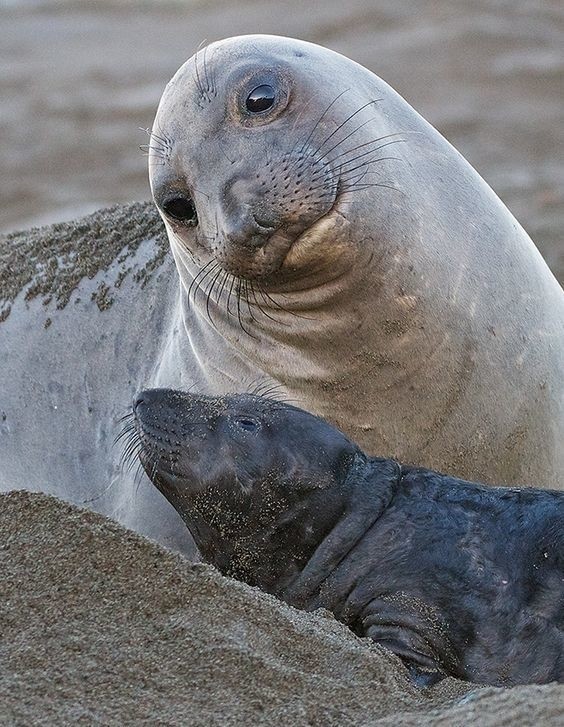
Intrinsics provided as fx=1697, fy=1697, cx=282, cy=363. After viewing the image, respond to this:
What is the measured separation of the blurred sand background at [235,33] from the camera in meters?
12.4

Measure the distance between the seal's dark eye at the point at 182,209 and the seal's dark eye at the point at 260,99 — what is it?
375mm

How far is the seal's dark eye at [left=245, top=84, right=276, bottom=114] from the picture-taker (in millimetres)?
5492

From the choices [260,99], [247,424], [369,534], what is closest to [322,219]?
[260,99]

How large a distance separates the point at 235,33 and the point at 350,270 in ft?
35.2

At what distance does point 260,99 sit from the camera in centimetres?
550

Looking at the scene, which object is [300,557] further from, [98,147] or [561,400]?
[98,147]

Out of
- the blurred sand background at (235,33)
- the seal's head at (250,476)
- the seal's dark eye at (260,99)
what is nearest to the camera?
the seal's head at (250,476)

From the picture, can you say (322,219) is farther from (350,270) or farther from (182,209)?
(182,209)

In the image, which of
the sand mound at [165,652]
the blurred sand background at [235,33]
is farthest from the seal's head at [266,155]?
the blurred sand background at [235,33]

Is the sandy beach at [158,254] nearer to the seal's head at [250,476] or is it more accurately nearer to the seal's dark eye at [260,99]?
the seal's head at [250,476]

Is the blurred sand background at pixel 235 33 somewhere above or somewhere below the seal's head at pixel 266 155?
below

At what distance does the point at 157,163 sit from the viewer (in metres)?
5.73

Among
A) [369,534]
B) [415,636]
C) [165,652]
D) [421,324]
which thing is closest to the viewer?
[165,652]

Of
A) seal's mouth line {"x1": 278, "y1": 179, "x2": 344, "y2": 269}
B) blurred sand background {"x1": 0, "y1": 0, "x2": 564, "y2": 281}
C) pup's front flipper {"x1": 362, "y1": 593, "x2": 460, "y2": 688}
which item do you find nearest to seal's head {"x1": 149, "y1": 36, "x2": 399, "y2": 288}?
seal's mouth line {"x1": 278, "y1": 179, "x2": 344, "y2": 269}
